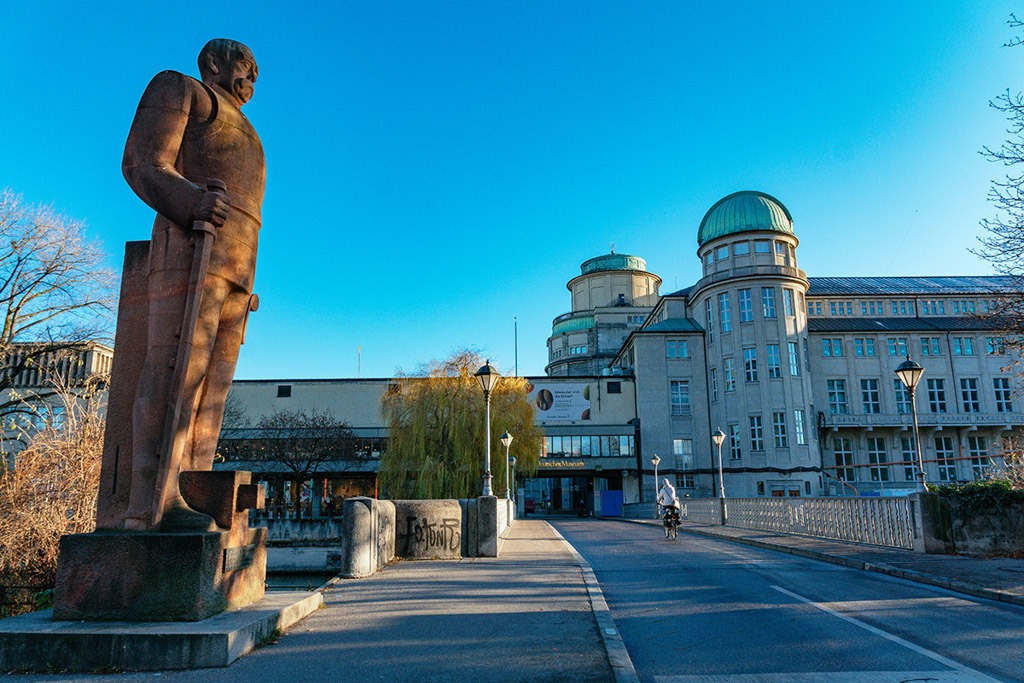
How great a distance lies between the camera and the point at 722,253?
2152 inches

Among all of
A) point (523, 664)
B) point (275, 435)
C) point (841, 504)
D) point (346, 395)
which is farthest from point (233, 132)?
point (346, 395)

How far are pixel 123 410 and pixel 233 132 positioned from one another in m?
2.95

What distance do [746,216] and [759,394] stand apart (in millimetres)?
13774

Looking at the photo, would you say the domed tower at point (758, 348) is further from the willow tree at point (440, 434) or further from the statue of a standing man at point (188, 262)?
the statue of a standing man at point (188, 262)

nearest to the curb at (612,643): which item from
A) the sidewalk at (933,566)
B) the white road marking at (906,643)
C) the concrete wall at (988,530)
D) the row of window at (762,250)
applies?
the white road marking at (906,643)

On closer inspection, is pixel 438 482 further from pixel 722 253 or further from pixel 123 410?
pixel 722 253

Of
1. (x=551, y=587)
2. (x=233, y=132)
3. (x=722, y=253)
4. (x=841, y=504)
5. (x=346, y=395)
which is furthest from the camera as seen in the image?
(x=346, y=395)

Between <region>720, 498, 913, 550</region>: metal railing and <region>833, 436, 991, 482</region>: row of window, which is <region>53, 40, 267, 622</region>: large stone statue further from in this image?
<region>833, 436, 991, 482</region>: row of window

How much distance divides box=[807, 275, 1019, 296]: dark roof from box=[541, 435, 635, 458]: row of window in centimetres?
2228

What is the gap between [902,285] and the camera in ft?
217

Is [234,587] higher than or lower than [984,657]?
higher

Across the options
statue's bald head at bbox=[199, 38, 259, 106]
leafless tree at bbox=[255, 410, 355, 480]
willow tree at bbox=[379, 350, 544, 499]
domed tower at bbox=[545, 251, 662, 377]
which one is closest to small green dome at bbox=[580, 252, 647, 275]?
domed tower at bbox=[545, 251, 662, 377]

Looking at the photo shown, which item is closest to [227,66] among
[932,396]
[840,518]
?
[840,518]

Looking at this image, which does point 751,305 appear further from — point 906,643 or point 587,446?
point 906,643
